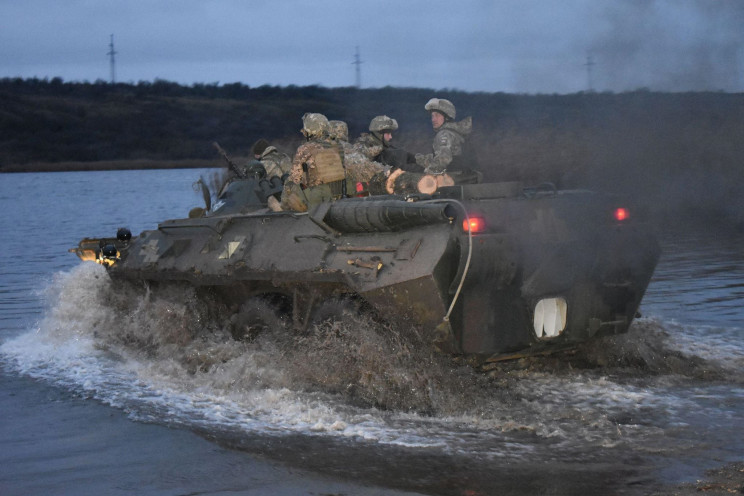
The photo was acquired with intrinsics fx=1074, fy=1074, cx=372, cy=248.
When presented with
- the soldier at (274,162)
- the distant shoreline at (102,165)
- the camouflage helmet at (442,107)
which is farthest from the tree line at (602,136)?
the distant shoreline at (102,165)

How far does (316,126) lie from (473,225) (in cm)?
263

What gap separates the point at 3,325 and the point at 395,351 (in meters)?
6.14

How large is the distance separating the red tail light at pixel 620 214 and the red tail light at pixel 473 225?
1.35 meters

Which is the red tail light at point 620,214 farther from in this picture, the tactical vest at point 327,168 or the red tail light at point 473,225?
the tactical vest at point 327,168

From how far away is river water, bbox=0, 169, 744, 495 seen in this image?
19.5 ft

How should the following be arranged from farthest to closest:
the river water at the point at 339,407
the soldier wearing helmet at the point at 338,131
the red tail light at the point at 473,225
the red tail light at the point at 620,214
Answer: the soldier wearing helmet at the point at 338,131
the red tail light at the point at 620,214
the red tail light at the point at 473,225
the river water at the point at 339,407

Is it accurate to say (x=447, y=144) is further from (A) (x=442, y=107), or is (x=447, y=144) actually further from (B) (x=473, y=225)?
(B) (x=473, y=225)

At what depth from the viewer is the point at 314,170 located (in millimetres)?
9164

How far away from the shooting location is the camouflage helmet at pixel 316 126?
30.6 feet

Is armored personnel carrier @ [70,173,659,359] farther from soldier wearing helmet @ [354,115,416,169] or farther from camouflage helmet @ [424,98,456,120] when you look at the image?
soldier wearing helmet @ [354,115,416,169]

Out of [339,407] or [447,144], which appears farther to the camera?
[447,144]

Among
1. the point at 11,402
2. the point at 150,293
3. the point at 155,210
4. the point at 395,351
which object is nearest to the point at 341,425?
the point at 395,351

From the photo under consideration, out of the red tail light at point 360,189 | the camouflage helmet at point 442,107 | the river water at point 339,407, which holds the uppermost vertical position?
the camouflage helmet at point 442,107

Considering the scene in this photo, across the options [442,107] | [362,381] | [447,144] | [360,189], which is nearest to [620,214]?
[447,144]
